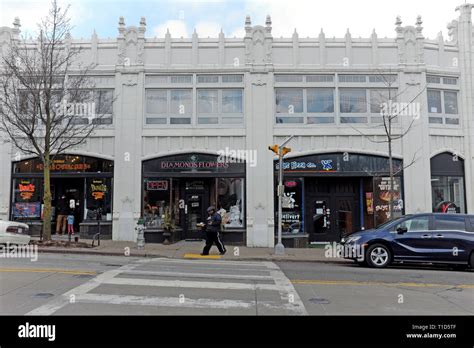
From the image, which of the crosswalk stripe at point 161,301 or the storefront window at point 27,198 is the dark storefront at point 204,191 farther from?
the crosswalk stripe at point 161,301

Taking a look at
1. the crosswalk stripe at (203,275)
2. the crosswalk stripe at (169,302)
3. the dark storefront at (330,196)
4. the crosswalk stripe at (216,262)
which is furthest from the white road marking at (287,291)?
the dark storefront at (330,196)

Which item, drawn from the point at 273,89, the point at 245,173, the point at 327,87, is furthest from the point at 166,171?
the point at 327,87

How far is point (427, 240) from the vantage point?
11.6 metres

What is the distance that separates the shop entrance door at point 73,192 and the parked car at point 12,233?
444 centimetres

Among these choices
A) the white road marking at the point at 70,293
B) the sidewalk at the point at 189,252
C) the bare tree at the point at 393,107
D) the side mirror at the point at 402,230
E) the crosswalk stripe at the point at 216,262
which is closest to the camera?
the white road marking at the point at 70,293

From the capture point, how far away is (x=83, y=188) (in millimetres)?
18188

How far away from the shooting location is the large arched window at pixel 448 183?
1762 cm

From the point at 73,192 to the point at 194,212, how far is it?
5.79 metres

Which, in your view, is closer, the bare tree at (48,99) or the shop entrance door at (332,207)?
the bare tree at (48,99)

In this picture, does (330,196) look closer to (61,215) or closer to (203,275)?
(203,275)

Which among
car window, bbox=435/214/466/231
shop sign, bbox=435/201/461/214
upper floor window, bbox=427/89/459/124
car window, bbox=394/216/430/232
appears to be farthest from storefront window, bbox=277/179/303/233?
upper floor window, bbox=427/89/459/124

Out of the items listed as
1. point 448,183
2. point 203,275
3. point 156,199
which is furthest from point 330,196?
point 203,275

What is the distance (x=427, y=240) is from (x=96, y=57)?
1536cm
